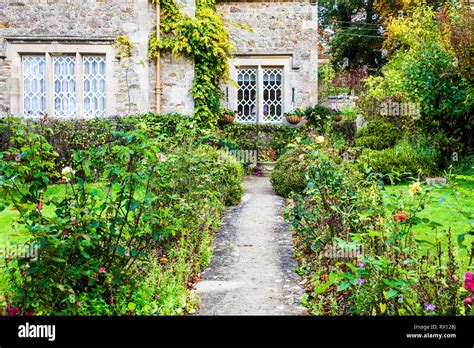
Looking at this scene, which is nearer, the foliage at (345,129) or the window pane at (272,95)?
the foliage at (345,129)

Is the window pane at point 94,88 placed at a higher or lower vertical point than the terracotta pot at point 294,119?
higher

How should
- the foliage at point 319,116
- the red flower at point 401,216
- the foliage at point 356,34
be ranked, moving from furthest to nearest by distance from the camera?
the foliage at point 356,34 → the foliage at point 319,116 → the red flower at point 401,216

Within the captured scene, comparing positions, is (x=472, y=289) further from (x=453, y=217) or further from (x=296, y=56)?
(x=296, y=56)

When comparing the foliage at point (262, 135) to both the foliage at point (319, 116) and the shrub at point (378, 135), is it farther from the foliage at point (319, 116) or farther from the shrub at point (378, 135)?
the shrub at point (378, 135)

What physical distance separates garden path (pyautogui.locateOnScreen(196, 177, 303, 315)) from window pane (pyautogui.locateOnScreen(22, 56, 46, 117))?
6678 mm

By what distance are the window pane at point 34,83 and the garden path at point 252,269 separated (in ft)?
21.9

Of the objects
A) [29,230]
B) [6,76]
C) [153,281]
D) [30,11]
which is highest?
[30,11]

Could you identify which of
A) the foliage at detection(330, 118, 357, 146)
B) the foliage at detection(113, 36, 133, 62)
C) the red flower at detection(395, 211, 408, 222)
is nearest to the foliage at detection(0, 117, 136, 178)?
the foliage at detection(113, 36, 133, 62)

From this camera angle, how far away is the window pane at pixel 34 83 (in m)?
11.7

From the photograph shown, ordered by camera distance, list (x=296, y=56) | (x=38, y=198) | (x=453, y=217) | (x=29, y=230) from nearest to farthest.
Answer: (x=29, y=230) < (x=38, y=198) < (x=453, y=217) < (x=296, y=56)

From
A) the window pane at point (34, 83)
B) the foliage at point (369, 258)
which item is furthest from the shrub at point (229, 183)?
the window pane at point (34, 83)
